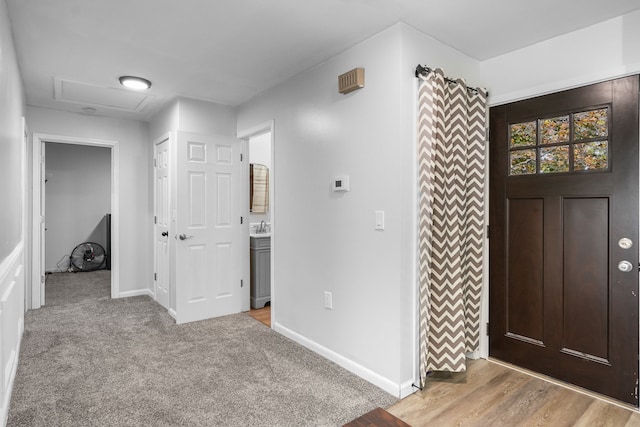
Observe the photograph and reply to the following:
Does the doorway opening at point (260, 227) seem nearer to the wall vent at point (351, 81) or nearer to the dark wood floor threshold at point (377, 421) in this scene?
the wall vent at point (351, 81)

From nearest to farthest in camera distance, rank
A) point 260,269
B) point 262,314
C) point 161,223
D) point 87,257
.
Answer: point 262,314
point 260,269
point 161,223
point 87,257

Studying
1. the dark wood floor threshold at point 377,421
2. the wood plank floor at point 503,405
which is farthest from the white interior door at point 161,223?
the dark wood floor threshold at point 377,421

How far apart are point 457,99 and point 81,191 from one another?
6867 mm

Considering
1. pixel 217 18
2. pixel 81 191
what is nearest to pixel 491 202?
pixel 217 18

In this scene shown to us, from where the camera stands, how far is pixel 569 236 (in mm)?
2480

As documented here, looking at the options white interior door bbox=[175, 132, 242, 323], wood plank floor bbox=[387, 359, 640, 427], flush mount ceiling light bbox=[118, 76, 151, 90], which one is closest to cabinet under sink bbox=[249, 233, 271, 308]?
white interior door bbox=[175, 132, 242, 323]

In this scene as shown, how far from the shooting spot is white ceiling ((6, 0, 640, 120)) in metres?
2.14

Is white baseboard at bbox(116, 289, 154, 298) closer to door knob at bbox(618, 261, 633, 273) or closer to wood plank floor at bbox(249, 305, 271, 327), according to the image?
wood plank floor at bbox(249, 305, 271, 327)

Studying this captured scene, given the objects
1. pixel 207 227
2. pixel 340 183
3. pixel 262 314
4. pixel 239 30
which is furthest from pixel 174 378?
pixel 239 30

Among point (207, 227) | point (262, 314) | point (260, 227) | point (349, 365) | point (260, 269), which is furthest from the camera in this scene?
point (260, 227)

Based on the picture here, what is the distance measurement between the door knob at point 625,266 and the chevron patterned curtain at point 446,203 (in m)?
0.82

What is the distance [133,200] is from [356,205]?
356 centimetres

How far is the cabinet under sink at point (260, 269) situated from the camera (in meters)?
4.32

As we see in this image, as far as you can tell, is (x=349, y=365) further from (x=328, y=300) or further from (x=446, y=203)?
(x=446, y=203)
